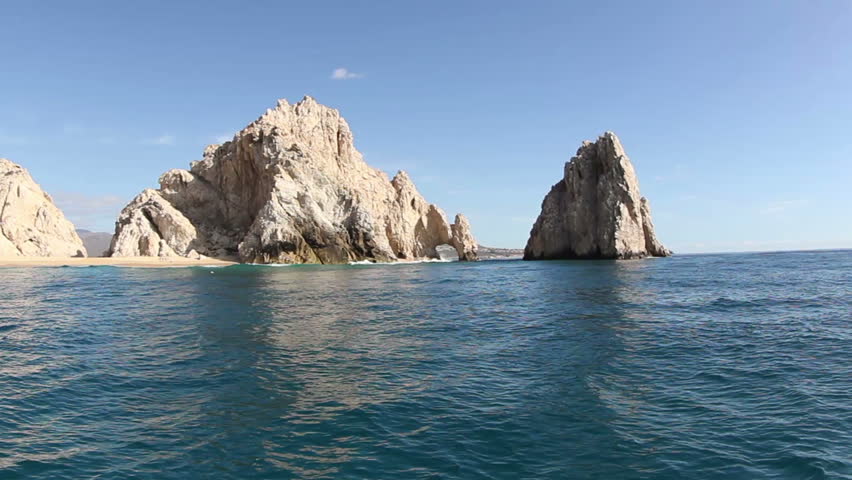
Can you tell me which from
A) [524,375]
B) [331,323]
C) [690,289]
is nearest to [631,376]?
[524,375]

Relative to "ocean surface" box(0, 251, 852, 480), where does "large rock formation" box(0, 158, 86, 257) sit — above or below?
above

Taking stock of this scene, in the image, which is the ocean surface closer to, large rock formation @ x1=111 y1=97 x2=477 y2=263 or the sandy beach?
the sandy beach

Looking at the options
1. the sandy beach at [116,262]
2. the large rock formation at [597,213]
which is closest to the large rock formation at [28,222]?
the sandy beach at [116,262]

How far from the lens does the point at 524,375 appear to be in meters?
13.5

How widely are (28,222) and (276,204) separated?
168ft

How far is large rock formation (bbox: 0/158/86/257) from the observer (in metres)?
89.7

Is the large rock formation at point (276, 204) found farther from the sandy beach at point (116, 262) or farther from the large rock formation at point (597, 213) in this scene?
the large rock formation at point (597, 213)

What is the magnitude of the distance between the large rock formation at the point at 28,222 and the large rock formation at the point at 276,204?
15103 millimetres

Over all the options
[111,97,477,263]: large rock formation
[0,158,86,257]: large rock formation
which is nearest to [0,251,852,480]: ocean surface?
[111,97,477,263]: large rock formation

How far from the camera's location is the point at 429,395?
1179 cm

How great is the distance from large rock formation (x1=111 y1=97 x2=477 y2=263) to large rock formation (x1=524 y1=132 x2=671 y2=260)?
1404 inches

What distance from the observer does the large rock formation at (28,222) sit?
294ft

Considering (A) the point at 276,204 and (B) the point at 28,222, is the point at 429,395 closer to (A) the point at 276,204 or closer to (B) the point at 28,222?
(A) the point at 276,204

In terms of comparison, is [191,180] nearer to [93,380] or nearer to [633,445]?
[93,380]
